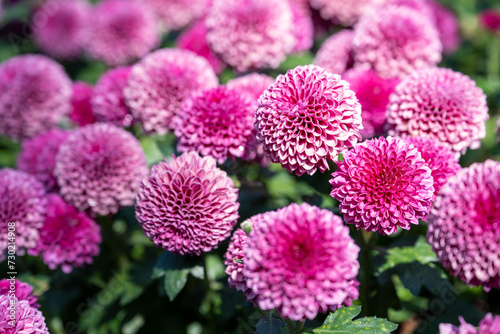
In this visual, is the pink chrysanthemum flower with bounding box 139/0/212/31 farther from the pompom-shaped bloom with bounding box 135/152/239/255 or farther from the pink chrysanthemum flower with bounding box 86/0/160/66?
the pompom-shaped bloom with bounding box 135/152/239/255

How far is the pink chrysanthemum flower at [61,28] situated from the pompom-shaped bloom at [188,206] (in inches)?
107

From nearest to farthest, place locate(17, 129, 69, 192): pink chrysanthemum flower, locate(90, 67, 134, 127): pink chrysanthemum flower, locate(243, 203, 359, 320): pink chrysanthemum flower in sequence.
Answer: locate(243, 203, 359, 320): pink chrysanthemum flower < locate(17, 129, 69, 192): pink chrysanthemum flower < locate(90, 67, 134, 127): pink chrysanthemum flower

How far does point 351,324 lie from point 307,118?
0.67 m

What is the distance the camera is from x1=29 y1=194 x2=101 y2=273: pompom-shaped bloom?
2.14m

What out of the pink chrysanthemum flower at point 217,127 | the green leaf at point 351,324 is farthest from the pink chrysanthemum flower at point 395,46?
the green leaf at point 351,324

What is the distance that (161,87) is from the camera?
2291 mm

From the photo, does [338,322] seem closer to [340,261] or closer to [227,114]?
[340,261]

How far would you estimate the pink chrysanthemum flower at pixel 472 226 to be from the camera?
1422mm

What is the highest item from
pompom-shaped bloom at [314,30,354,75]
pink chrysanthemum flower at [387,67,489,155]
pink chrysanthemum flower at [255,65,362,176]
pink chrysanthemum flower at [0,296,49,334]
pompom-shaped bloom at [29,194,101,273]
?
pink chrysanthemum flower at [255,65,362,176]

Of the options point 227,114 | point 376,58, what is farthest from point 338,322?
point 376,58

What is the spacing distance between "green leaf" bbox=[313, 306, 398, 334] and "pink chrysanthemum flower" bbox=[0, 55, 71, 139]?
7.22ft

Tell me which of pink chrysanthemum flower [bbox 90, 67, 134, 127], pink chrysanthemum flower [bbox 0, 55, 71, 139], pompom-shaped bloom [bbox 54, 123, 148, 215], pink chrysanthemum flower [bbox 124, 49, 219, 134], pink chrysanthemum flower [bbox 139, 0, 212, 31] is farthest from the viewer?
pink chrysanthemum flower [bbox 139, 0, 212, 31]

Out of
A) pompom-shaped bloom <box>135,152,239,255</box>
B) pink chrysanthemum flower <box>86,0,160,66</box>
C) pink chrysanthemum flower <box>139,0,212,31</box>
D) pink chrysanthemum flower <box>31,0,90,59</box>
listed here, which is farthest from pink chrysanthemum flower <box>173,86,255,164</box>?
pink chrysanthemum flower <box>31,0,90,59</box>

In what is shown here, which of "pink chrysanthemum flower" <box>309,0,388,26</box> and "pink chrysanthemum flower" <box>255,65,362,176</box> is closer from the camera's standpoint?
"pink chrysanthemum flower" <box>255,65,362,176</box>
